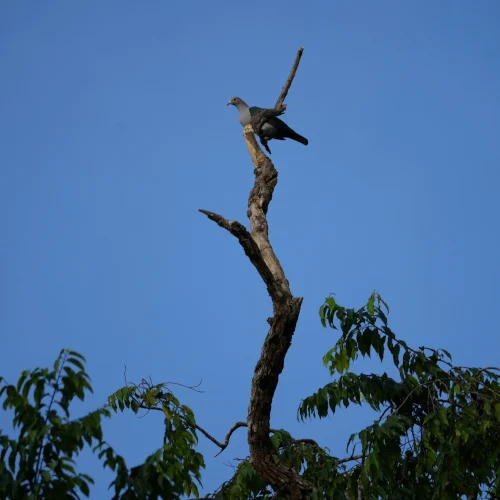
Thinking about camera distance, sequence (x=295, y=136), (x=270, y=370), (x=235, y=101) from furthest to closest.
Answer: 1. (x=235, y=101)
2. (x=295, y=136)
3. (x=270, y=370)

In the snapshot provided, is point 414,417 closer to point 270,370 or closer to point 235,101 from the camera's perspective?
point 270,370

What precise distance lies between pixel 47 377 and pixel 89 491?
0.62 meters

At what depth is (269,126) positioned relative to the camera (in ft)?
33.9

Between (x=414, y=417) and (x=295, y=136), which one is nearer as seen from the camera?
(x=414, y=417)

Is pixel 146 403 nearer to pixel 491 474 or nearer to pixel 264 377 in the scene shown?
pixel 264 377

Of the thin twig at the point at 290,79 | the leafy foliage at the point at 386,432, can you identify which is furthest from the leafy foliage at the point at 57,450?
the thin twig at the point at 290,79

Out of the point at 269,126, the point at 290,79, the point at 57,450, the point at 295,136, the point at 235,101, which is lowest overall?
Answer: the point at 57,450

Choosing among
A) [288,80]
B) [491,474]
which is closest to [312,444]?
[491,474]

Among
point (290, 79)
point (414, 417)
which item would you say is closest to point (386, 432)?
point (414, 417)

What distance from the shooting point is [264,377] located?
6.98 m

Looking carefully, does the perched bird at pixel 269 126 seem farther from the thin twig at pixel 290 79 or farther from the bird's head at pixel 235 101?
the thin twig at pixel 290 79

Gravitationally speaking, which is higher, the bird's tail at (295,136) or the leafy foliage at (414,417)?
the bird's tail at (295,136)

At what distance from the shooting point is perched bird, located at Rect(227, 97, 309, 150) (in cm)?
1032

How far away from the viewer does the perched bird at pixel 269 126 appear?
10.3 meters
